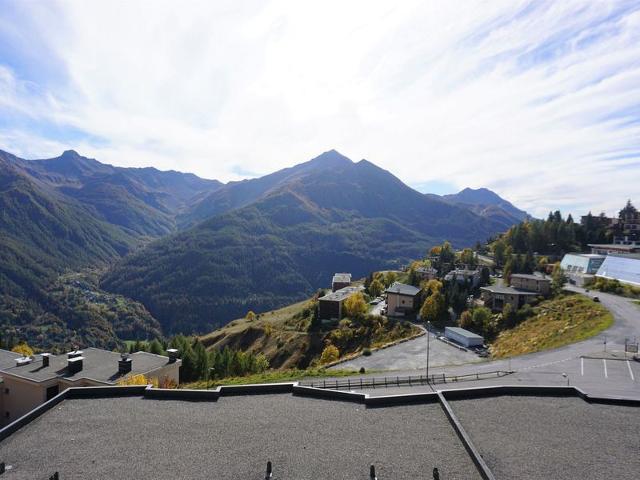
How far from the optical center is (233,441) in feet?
49.9

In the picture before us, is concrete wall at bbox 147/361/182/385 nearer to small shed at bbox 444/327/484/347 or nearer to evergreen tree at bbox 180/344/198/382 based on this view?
evergreen tree at bbox 180/344/198/382

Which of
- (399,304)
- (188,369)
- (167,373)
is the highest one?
(399,304)

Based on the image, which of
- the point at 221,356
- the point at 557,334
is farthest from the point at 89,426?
the point at 557,334

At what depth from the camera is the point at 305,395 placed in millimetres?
19906

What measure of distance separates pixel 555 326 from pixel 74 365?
186ft

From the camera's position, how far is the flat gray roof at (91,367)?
1243 inches

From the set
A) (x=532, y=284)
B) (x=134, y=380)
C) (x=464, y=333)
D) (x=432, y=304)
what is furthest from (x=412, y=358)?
(x=532, y=284)

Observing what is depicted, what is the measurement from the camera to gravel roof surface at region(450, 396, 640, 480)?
13742 millimetres

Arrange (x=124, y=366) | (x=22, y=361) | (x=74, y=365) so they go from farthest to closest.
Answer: (x=22, y=361) → (x=124, y=366) → (x=74, y=365)

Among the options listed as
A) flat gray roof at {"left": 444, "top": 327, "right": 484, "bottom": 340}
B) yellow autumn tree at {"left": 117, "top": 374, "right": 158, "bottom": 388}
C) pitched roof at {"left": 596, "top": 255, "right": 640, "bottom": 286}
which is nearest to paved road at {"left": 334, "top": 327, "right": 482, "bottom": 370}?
flat gray roof at {"left": 444, "top": 327, "right": 484, "bottom": 340}

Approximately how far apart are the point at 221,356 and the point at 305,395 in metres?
38.2

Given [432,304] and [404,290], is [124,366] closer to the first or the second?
[432,304]

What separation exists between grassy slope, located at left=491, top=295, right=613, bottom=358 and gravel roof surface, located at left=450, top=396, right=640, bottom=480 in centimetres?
2788

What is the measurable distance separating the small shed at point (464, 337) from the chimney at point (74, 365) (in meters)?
48.1
